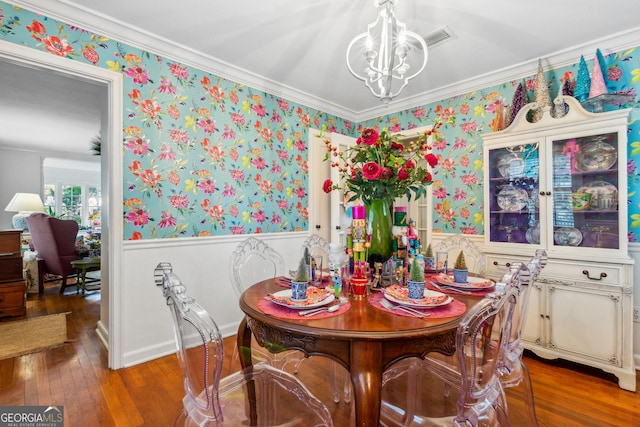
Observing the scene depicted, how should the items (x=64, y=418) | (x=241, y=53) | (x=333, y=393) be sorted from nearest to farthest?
(x=64, y=418) < (x=333, y=393) < (x=241, y=53)

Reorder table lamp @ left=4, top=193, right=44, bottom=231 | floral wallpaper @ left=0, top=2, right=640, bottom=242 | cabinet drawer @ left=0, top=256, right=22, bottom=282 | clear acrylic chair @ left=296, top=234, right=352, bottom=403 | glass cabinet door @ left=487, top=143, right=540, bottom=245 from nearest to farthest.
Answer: clear acrylic chair @ left=296, top=234, right=352, bottom=403 < floral wallpaper @ left=0, top=2, right=640, bottom=242 < glass cabinet door @ left=487, top=143, right=540, bottom=245 < cabinet drawer @ left=0, top=256, right=22, bottom=282 < table lamp @ left=4, top=193, right=44, bottom=231

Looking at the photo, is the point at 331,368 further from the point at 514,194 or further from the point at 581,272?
the point at 514,194

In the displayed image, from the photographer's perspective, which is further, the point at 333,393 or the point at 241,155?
the point at 241,155

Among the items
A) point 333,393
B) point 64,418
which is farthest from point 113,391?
point 333,393

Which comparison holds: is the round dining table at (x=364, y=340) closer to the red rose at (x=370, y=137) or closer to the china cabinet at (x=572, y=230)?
the red rose at (x=370, y=137)

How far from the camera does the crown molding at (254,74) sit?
199 centimetres

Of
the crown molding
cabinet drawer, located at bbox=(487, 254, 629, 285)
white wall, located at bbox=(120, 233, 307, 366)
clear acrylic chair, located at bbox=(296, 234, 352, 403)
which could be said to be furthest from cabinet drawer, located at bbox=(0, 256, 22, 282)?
cabinet drawer, located at bbox=(487, 254, 629, 285)

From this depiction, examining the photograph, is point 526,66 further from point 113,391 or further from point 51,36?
point 113,391

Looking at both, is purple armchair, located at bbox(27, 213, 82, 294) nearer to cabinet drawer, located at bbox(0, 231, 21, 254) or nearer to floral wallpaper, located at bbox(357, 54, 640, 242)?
cabinet drawer, located at bbox(0, 231, 21, 254)

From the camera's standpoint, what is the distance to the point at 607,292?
6.72ft

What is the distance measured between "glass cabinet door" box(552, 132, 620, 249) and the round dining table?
1.83 m

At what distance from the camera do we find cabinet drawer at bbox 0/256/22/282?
335cm

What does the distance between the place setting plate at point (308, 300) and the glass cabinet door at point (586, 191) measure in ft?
6.68

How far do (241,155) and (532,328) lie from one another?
2.89 metres
